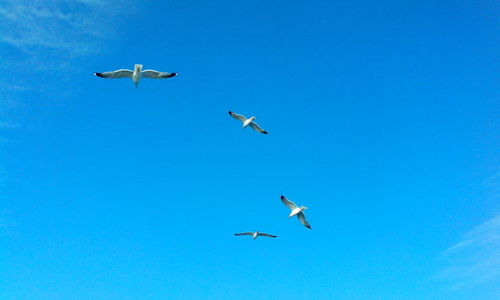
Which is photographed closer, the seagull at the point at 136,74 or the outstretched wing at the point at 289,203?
the seagull at the point at 136,74

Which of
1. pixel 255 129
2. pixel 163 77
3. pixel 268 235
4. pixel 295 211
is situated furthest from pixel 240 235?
pixel 163 77

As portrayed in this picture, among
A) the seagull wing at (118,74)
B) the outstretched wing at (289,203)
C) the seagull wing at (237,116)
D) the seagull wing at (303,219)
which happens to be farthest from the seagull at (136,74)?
the seagull wing at (303,219)

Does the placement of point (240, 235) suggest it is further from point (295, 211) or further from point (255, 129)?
point (255, 129)

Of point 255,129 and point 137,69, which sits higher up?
point 255,129

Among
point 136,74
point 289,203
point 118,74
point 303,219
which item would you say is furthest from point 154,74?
point 303,219

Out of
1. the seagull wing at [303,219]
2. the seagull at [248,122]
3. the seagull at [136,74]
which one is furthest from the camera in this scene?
the seagull wing at [303,219]

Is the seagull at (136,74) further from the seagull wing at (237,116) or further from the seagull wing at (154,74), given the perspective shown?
the seagull wing at (237,116)

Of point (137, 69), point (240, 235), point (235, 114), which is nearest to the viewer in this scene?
point (137, 69)

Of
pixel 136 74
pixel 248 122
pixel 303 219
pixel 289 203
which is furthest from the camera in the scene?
pixel 303 219

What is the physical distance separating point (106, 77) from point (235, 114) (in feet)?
74.6

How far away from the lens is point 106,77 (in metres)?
54.0

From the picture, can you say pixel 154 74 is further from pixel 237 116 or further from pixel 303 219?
pixel 303 219

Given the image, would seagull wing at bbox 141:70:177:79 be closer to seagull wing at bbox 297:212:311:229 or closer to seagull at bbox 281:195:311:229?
seagull at bbox 281:195:311:229

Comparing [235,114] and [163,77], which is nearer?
[163,77]
